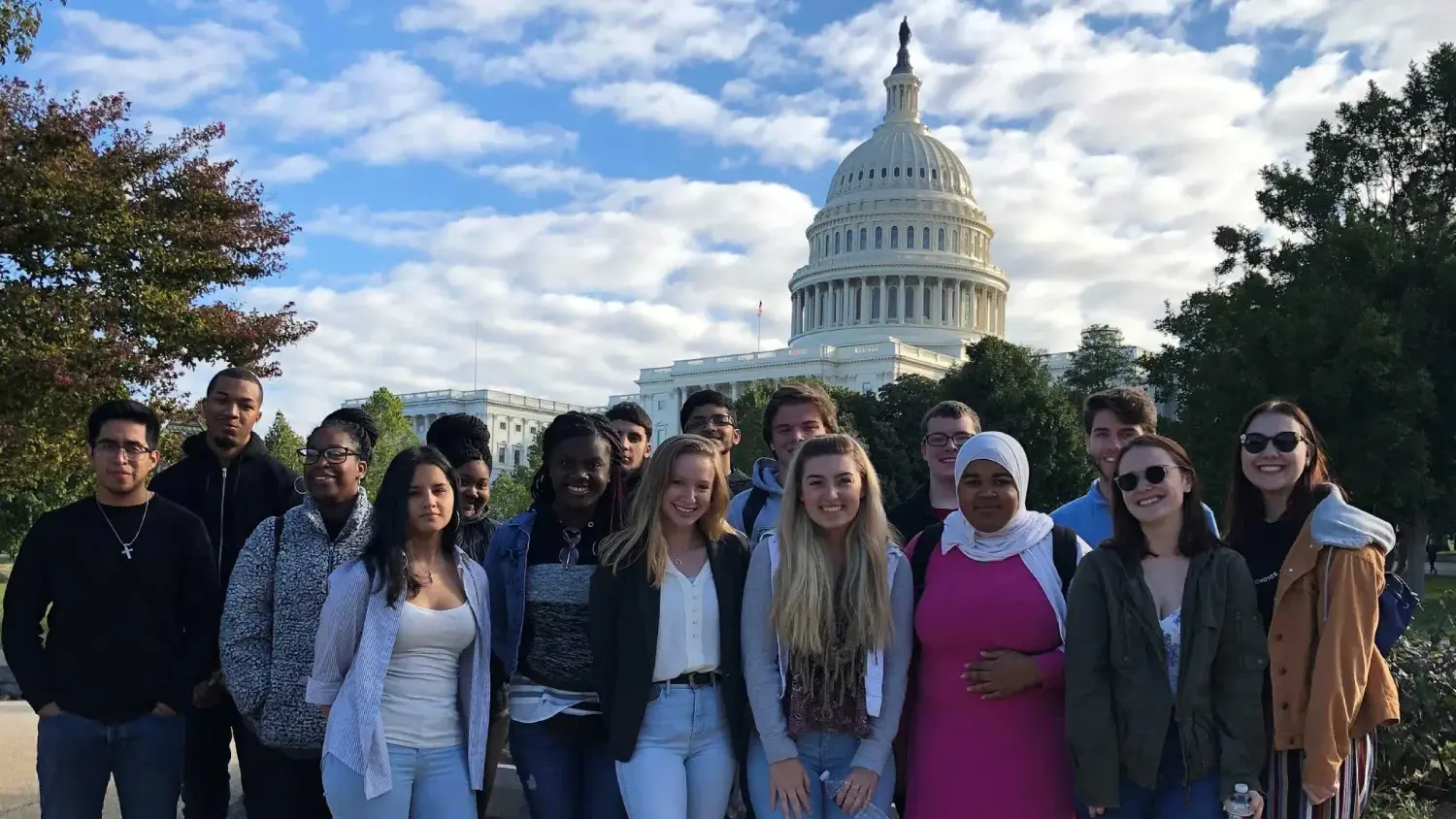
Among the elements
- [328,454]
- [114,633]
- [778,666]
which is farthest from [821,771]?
[114,633]

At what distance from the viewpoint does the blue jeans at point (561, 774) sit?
15.2 feet

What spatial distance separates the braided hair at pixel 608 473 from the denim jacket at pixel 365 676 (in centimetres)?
64

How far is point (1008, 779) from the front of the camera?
4.20 m

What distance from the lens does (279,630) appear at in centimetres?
469

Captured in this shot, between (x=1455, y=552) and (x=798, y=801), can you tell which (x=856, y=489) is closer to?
(x=798, y=801)

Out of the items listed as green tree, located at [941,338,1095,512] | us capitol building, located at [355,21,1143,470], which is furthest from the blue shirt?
us capitol building, located at [355,21,1143,470]

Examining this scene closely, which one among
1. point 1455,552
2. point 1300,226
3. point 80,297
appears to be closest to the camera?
point 80,297

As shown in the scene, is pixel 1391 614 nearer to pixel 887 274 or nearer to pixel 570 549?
pixel 570 549

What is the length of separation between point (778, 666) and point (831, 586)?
0.36 metres

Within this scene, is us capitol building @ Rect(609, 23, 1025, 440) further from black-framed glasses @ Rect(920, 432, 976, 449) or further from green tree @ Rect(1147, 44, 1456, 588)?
black-framed glasses @ Rect(920, 432, 976, 449)

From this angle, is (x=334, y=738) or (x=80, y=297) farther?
(x=80, y=297)

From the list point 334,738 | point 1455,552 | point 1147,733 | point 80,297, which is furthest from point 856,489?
point 1455,552

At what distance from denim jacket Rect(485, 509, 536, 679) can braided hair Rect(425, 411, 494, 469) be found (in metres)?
1.06

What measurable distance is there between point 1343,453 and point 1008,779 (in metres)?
24.0
